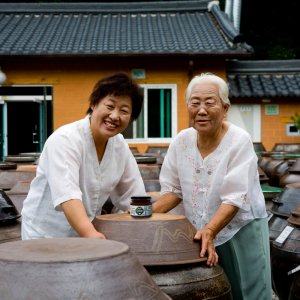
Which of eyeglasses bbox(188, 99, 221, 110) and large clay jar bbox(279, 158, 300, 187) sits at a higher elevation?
eyeglasses bbox(188, 99, 221, 110)

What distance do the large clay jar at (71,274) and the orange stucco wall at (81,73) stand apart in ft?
44.6

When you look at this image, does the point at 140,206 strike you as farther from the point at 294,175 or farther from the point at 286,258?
the point at 294,175

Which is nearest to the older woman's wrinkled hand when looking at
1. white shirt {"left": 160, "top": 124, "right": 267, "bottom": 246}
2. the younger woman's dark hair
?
white shirt {"left": 160, "top": 124, "right": 267, "bottom": 246}

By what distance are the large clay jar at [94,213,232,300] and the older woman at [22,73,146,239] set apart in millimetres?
144

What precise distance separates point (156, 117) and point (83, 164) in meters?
13.0

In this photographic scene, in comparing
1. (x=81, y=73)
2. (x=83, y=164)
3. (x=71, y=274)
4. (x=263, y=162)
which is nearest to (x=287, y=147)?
(x=263, y=162)

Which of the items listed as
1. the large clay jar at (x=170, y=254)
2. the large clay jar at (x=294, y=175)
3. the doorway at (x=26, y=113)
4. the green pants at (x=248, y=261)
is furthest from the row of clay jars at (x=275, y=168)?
the doorway at (x=26, y=113)

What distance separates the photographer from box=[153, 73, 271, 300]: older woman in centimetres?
363

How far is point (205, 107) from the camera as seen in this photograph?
361 centimetres

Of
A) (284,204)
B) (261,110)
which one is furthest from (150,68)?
(284,204)

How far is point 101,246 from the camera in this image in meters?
2.76

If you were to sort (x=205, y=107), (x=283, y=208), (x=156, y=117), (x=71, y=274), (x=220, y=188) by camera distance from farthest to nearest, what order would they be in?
(x=156, y=117) → (x=283, y=208) → (x=220, y=188) → (x=205, y=107) → (x=71, y=274)

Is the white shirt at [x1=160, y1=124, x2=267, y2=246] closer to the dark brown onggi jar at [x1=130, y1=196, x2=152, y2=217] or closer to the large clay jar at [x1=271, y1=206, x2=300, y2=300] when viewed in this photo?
the dark brown onggi jar at [x1=130, y1=196, x2=152, y2=217]

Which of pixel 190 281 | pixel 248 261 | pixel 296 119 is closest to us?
pixel 190 281
